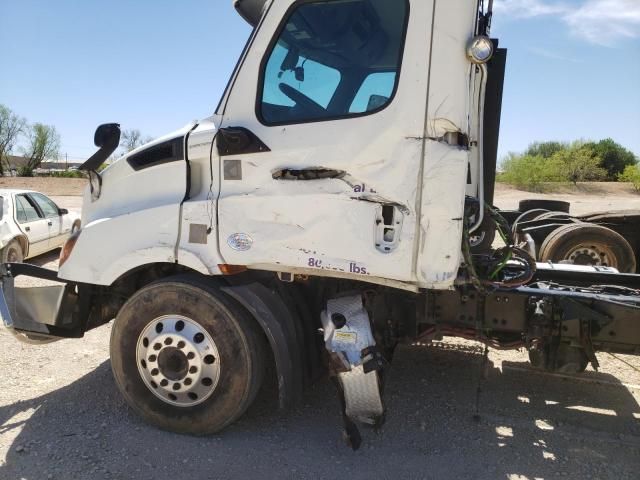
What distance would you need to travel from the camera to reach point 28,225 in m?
9.62

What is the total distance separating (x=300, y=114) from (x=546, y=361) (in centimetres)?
248

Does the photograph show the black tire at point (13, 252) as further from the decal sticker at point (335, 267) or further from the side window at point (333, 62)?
the decal sticker at point (335, 267)

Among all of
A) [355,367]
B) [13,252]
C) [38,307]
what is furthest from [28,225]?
[355,367]

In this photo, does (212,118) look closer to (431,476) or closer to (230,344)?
(230,344)

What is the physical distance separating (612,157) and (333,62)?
5169 centimetres

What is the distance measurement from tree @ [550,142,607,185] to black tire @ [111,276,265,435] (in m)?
40.6

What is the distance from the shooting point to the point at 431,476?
3.27 m

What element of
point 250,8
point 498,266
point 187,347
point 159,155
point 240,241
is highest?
point 250,8

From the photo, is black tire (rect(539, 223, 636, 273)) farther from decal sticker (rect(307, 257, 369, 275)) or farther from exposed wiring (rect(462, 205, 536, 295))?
decal sticker (rect(307, 257, 369, 275))

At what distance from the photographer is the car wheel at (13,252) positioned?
8.58m

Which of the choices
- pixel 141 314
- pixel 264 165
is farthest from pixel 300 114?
pixel 141 314

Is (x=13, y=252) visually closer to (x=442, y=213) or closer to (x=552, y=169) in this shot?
(x=442, y=213)

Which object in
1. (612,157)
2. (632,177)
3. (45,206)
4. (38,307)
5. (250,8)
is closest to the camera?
(250,8)

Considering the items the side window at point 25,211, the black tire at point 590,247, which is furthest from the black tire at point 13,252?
the black tire at point 590,247
